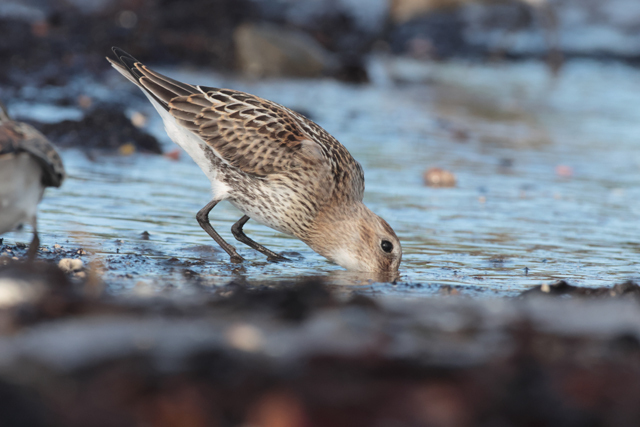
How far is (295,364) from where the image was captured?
2826 mm

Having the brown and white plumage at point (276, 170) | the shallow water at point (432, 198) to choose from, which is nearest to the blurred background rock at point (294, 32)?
the shallow water at point (432, 198)

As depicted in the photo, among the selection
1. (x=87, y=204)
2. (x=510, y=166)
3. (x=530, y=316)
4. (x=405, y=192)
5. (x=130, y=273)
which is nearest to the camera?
(x=530, y=316)

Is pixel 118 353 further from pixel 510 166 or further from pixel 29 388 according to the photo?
pixel 510 166

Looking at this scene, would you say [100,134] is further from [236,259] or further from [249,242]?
[236,259]

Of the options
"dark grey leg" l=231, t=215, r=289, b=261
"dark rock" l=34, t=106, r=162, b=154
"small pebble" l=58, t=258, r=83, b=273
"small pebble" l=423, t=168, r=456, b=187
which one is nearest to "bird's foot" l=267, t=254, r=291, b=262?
"dark grey leg" l=231, t=215, r=289, b=261

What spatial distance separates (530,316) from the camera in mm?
3494

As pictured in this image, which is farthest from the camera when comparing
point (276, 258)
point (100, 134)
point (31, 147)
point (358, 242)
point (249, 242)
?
point (100, 134)

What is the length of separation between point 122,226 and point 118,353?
361cm

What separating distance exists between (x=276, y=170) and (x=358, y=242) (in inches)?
32.1

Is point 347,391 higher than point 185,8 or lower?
lower

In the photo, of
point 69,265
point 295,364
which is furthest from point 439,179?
point 295,364

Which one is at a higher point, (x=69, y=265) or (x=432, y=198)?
(x=432, y=198)

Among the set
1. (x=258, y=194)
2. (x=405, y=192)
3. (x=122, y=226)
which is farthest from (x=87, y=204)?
(x=405, y=192)

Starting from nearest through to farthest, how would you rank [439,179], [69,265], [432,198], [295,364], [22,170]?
[295,364] → [22,170] → [69,265] → [432,198] → [439,179]
